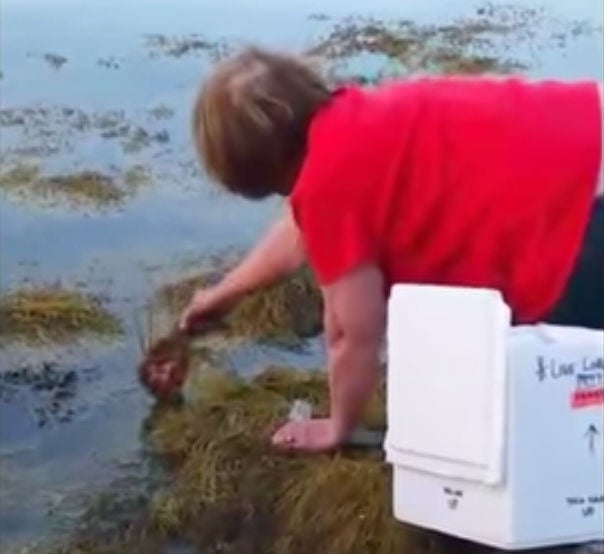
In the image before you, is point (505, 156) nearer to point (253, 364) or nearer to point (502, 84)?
point (502, 84)

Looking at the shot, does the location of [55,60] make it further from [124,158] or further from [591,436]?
[591,436]

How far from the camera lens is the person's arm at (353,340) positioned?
1.92m

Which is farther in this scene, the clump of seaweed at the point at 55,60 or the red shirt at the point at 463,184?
the clump of seaweed at the point at 55,60

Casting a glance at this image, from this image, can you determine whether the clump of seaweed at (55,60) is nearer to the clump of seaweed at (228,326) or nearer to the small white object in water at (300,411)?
the clump of seaweed at (228,326)

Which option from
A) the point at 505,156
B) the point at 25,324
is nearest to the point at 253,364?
the point at 25,324

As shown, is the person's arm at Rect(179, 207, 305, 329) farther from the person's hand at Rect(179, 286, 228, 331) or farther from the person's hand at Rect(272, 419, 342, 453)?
the person's hand at Rect(272, 419, 342, 453)

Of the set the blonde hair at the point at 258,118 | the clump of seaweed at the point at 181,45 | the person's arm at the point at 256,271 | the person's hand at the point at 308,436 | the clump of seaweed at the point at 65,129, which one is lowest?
the person's hand at the point at 308,436

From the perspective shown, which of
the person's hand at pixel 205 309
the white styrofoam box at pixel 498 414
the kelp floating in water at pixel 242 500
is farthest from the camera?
the person's hand at pixel 205 309

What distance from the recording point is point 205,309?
2176 mm

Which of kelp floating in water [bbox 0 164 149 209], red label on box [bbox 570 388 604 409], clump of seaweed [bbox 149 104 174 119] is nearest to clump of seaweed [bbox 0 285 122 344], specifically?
kelp floating in water [bbox 0 164 149 209]

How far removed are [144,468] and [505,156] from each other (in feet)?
2.04

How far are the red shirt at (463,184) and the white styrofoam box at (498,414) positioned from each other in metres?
0.07

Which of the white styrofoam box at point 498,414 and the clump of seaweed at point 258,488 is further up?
the white styrofoam box at point 498,414

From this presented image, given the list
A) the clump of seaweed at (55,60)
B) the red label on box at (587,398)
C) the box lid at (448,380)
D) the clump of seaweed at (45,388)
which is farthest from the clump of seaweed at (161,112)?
the red label on box at (587,398)
